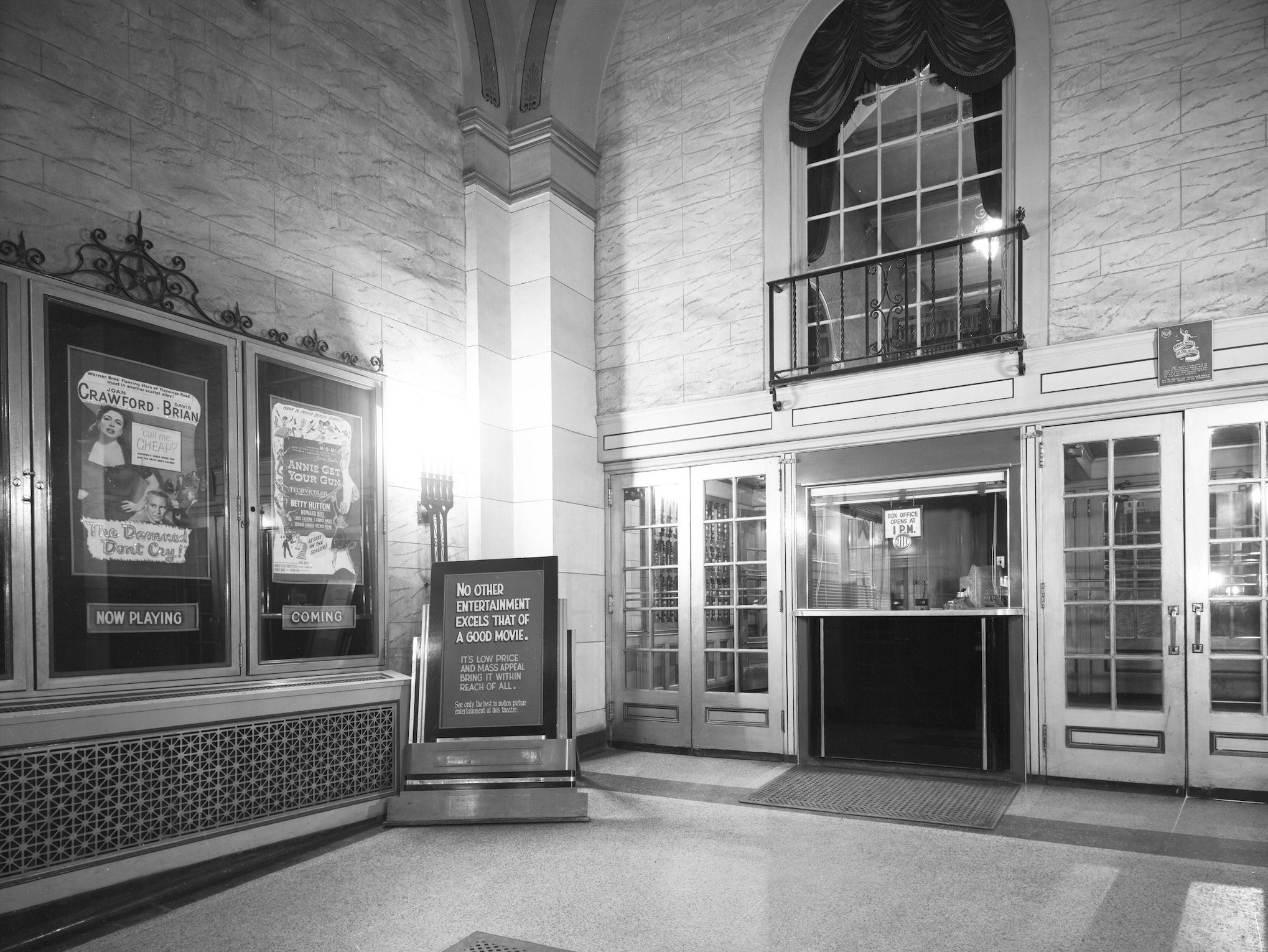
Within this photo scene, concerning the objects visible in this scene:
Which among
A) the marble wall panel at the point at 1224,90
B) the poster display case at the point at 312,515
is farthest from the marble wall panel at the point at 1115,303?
the poster display case at the point at 312,515

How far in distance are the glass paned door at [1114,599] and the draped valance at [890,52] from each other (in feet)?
7.92

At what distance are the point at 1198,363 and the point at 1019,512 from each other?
124 centimetres

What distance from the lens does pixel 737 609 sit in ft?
20.0

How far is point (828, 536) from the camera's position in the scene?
588 cm

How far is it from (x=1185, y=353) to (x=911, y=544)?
6.16 feet

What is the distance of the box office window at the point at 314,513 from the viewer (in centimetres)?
442

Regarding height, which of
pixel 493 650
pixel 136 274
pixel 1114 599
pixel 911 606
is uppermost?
pixel 136 274

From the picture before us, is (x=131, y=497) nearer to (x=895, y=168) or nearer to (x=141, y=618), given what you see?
(x=141, y=618)

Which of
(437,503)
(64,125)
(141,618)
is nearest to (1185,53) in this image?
(437,503)

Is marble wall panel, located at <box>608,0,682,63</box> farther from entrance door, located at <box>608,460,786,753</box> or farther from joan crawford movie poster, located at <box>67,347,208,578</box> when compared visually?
joan crawford movie poster, located at <box>67,347,208,578</box>

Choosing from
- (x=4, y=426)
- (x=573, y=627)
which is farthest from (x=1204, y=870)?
(x=4, y=426)

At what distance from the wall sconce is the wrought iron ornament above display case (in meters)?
1.41

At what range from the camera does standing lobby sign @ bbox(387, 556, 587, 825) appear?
4.40 metres

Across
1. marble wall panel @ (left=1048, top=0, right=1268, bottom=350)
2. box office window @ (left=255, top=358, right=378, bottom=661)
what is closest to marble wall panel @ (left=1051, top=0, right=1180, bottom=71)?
marble wall panel @ (left=1048, top=0, right=1268, bottom=350)
